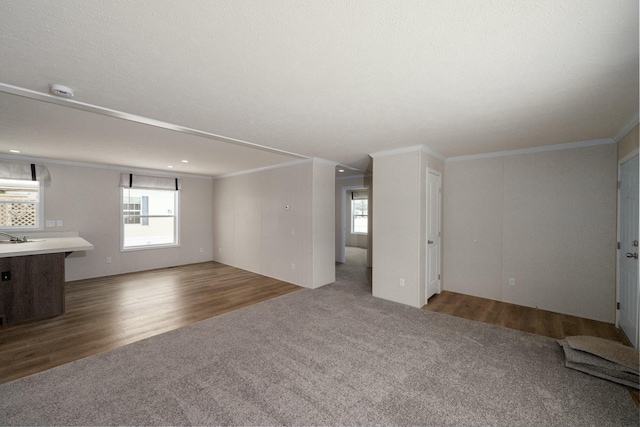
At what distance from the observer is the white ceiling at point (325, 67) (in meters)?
1.28

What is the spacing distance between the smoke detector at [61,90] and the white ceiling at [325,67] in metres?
0.05

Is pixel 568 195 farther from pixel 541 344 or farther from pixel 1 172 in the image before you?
pixel 1 172

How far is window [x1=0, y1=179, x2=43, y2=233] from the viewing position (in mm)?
4641

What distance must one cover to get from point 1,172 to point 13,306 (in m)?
2.76

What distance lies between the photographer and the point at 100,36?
4.73ft

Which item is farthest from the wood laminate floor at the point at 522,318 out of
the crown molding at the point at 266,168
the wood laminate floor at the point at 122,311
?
the crown molding at the point at 266,168

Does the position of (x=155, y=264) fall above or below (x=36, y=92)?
below

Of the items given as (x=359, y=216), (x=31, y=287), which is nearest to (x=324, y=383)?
(x=31, y=287)

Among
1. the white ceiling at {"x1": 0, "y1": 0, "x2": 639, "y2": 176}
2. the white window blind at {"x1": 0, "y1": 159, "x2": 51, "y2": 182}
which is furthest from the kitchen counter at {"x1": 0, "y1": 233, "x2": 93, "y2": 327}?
the white window blind at {"x1": 0, "y1": 159, "x2": 51, "y2": 182}

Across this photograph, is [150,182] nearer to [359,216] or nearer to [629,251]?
[359,216]

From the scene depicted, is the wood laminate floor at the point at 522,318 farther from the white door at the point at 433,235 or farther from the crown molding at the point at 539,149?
the crown molding at the point at 539,149

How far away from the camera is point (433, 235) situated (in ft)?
14.0

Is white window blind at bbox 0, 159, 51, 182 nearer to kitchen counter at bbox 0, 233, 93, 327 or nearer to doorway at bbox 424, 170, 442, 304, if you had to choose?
kitchen counter at bbox 0, 233, 93, 327

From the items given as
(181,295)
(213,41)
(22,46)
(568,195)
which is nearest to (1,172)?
(181,295)
